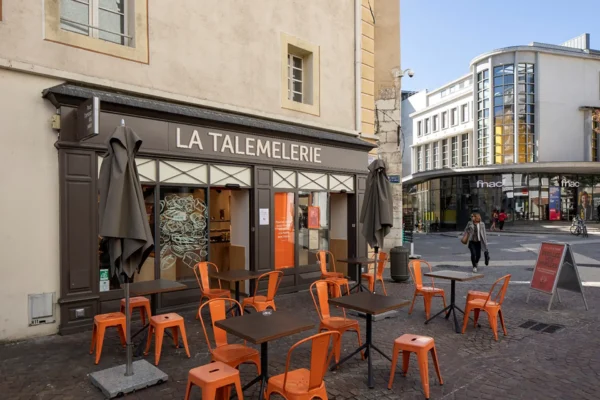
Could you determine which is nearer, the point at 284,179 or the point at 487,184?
the point at 284,179

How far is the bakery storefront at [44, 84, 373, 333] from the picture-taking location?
6480mm

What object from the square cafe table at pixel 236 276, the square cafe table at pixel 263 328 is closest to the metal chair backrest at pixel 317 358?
the square cafe table at pixel 263 328

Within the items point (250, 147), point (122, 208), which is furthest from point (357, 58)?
point (122, 208)

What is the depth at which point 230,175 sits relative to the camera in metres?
8.51

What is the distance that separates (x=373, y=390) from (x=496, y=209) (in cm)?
3067

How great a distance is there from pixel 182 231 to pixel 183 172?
117cm

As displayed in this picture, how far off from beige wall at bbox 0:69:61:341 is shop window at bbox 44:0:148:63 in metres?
0.88

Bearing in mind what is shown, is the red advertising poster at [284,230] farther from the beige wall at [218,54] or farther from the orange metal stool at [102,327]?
the orange metal stool at [102,327]

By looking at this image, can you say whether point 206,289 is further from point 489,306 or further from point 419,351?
point 489,306

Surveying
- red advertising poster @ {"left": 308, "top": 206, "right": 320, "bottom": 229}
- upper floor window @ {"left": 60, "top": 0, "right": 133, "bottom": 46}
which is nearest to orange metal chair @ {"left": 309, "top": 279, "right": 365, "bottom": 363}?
red advertising poster @ {"left": 308, "top": 206, "right": 320, "bottom": 229}

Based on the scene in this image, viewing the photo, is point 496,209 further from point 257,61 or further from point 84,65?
point 84,65

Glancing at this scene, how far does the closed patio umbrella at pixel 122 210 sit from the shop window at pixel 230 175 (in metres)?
3.68

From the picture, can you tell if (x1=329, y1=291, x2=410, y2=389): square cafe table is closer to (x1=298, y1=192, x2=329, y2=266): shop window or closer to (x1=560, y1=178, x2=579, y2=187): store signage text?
(x1=298, y1=192, x2=329, y2=266): shop window

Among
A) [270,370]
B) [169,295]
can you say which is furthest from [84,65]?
[270,370]
